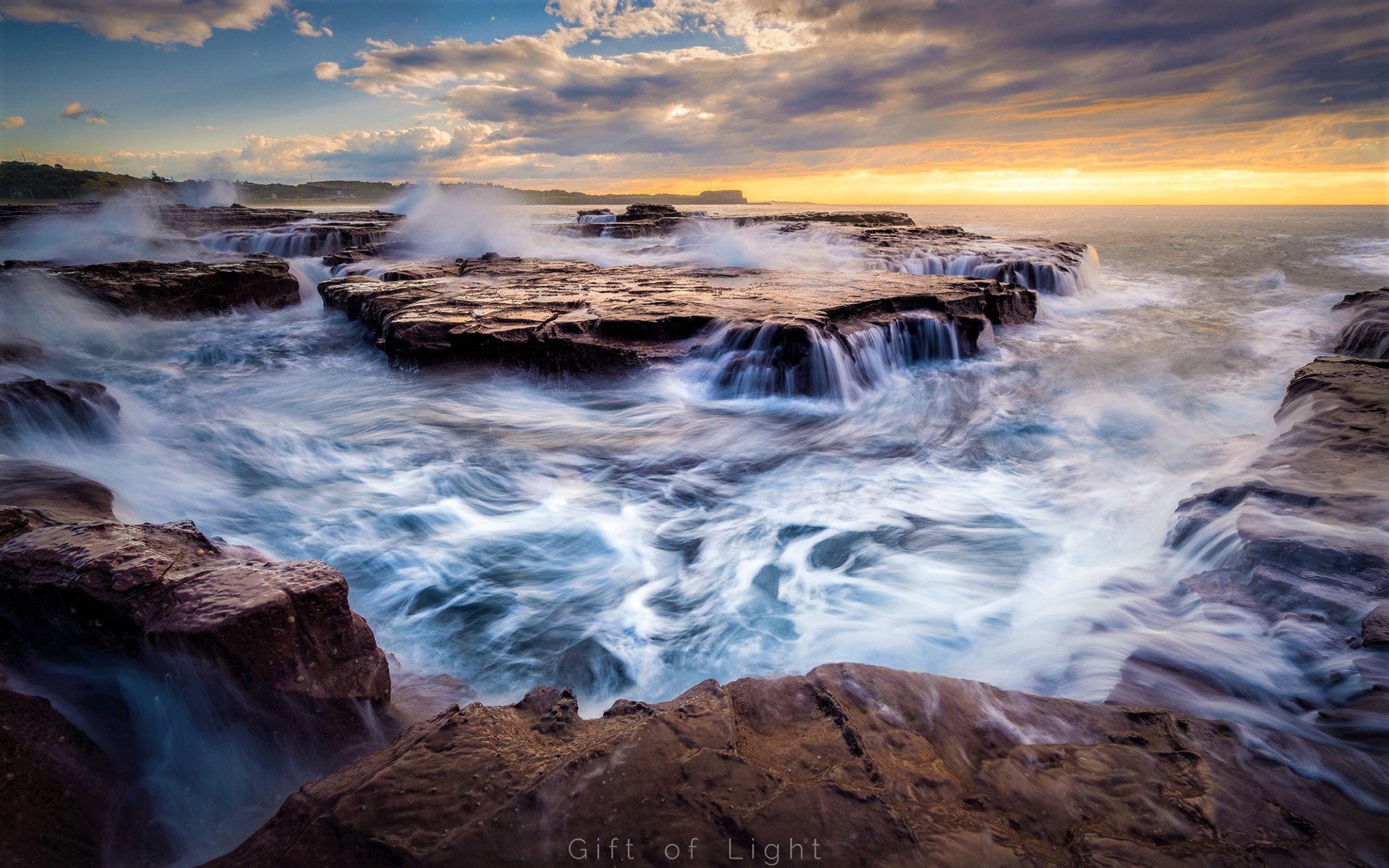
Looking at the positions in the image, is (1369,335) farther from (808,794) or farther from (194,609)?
(194,609)

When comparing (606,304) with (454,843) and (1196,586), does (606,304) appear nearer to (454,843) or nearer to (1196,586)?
(1196,586)

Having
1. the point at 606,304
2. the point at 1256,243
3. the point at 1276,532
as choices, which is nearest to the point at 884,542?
the point at 1276,532

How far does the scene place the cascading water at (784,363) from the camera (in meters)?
8.24

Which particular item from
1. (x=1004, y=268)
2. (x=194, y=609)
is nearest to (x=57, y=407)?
(x=194, y=609)

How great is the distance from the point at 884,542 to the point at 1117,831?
3.09 meters

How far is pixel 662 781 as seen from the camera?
1818 millimetres

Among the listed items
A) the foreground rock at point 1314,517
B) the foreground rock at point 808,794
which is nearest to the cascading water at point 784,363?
the foreground rock at point 1314,517

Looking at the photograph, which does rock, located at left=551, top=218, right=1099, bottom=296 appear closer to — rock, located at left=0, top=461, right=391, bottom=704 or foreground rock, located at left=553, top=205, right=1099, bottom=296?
foreground rock, located at left=553, top=205, right=1099, bottom=296

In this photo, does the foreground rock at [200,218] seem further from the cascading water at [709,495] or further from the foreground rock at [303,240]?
the cascading water at [709,495]

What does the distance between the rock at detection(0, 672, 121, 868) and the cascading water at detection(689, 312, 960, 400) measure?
268 inches

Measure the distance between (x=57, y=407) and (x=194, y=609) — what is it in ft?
17.0

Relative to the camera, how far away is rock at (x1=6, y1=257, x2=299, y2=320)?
10.7 meters

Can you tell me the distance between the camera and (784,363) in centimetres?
824

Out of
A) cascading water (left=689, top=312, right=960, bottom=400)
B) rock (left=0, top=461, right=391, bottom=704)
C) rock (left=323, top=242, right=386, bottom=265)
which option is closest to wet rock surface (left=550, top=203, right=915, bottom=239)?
rock (left=323, top=242, right=386, bottom=265)
